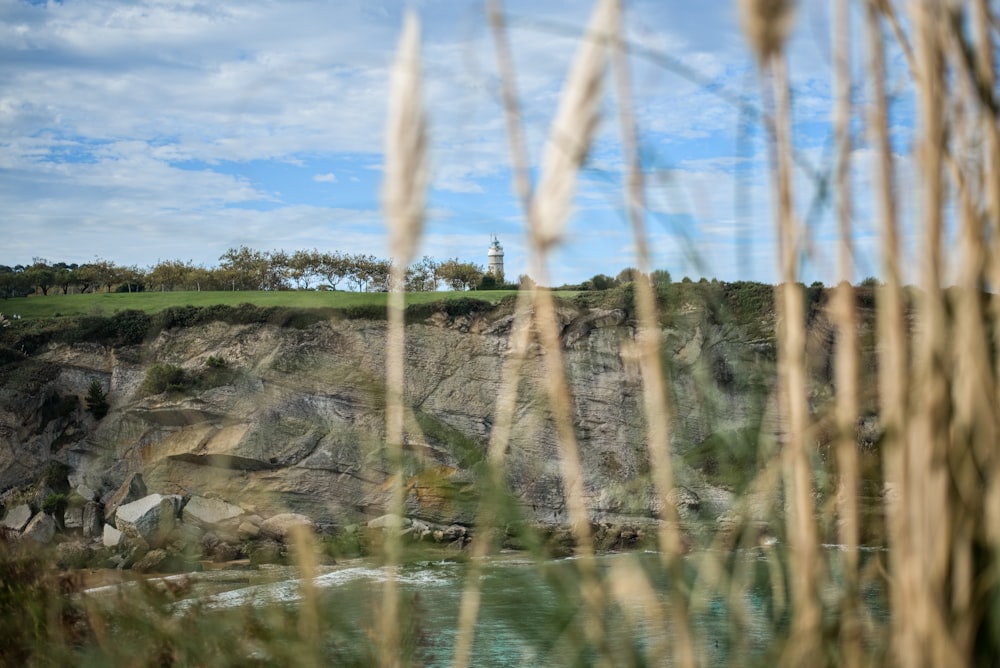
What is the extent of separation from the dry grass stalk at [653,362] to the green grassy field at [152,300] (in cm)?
2182

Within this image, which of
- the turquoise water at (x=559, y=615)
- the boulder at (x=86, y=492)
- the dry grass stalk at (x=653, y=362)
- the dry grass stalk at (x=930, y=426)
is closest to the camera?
the dry grass stalk at (x=930, y=426)

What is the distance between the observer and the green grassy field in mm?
23641

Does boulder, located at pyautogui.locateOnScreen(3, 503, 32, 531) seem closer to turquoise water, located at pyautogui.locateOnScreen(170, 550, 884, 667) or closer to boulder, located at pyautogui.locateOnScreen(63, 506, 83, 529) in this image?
boulder, located at pyautogui.locateOnScreen(63, 506, 83, 529)

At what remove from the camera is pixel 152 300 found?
82.8 feet

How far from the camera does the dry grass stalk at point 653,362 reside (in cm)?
83

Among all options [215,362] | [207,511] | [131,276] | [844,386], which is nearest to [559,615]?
[844,386]

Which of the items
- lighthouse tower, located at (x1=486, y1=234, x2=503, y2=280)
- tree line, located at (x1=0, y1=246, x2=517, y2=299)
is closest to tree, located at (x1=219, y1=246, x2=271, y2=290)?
tree line, located at (x1=0, y1=246, x2=517, y2=299)

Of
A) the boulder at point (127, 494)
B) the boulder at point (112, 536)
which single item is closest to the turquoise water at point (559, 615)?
the boulder at point (112, 536)

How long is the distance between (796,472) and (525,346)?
577 mm

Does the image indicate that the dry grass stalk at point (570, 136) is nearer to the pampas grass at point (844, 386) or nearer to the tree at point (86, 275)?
the pampas grass at point (844, 386)

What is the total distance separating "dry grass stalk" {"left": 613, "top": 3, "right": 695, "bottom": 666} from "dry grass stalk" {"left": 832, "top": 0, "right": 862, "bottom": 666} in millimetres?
143

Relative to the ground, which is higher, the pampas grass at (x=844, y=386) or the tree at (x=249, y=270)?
the tree at (x=249, y=270)

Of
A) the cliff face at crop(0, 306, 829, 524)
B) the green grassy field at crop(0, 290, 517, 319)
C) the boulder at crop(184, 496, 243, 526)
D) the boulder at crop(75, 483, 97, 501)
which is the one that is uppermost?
the green grassy field at crop(0, 290, 517, 319)

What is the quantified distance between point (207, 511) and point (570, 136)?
63.2 ft
